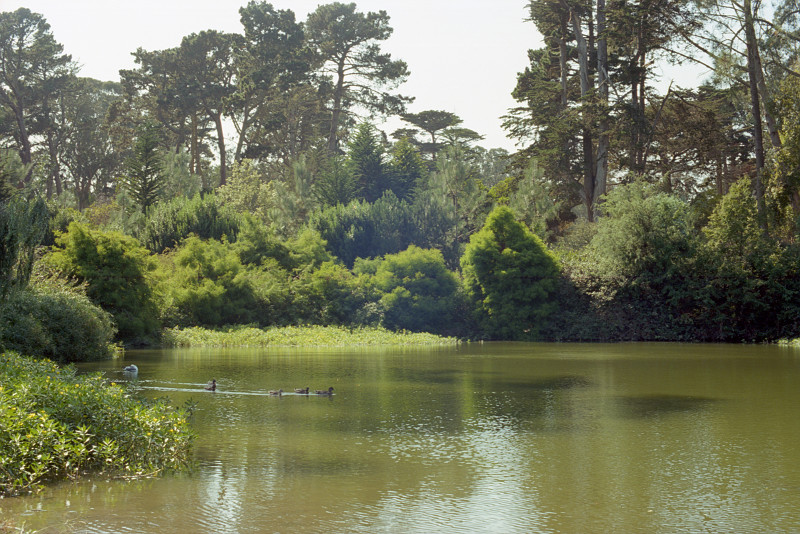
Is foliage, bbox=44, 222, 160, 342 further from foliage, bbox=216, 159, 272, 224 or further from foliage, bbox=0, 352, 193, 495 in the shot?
foliage, bbox=216, 159, 272, 224

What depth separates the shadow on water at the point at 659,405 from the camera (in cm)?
1271

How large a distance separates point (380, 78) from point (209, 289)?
29.4m

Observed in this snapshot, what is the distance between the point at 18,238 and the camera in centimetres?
1173

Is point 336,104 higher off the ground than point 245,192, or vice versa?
point 336,104

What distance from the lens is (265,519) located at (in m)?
6.68

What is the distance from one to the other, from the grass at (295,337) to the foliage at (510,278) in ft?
7.84

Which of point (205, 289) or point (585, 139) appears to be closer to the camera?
point (205, 289)

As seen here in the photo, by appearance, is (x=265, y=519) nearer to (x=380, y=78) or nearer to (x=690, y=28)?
(x=690, y=28)

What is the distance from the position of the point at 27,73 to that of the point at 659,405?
175 ft

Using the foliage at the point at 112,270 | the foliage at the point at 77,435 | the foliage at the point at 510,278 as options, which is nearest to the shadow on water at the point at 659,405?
the foliage at the point at 77,435

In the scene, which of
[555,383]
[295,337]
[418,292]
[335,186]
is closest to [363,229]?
[335,186]

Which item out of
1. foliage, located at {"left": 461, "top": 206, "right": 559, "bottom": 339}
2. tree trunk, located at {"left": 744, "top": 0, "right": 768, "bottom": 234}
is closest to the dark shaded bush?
foliage, located at {"left": 461, "top": 206, "right": 559, "bottom": 339}

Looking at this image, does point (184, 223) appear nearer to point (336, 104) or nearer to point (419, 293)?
point (419, 293)

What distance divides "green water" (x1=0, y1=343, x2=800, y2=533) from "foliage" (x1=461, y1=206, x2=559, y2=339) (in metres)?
16.2
